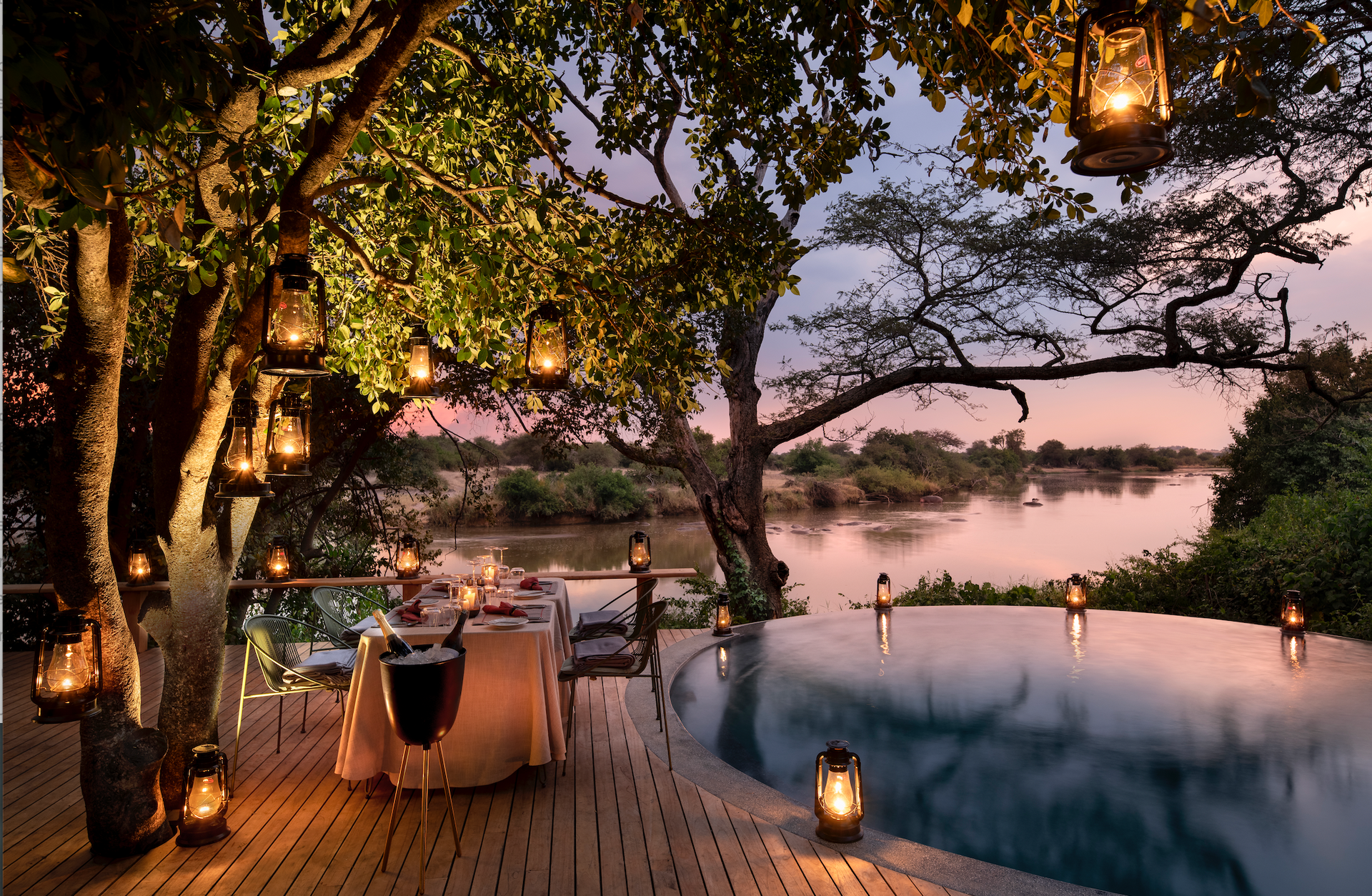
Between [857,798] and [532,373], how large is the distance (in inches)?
83.1

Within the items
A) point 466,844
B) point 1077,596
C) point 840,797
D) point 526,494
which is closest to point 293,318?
point 466,844

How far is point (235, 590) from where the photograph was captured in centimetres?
737

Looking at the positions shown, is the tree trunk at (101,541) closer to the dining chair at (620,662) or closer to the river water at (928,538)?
the dining chair at (620,662)

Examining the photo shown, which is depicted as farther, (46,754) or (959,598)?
(959,598)

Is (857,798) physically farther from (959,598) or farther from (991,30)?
(959,598)

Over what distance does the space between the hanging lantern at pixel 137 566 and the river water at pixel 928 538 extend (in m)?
3.57

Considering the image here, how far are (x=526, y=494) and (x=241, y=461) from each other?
9411 mm

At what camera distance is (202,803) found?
121 inches

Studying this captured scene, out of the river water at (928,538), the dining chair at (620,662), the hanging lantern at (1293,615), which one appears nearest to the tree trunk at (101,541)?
the dining chair at (620,662)

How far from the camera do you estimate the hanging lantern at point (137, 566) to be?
579 cm

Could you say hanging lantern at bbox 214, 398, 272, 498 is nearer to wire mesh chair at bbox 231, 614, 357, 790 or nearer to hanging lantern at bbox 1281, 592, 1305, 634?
wire mesh chair at bbox 231, 614, 357, 790

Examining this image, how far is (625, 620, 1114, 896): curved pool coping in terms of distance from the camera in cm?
271

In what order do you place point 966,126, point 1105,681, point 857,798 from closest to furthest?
point 966,126, point 857,798, point 1105,681

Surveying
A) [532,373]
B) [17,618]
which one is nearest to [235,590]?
[17,618]
